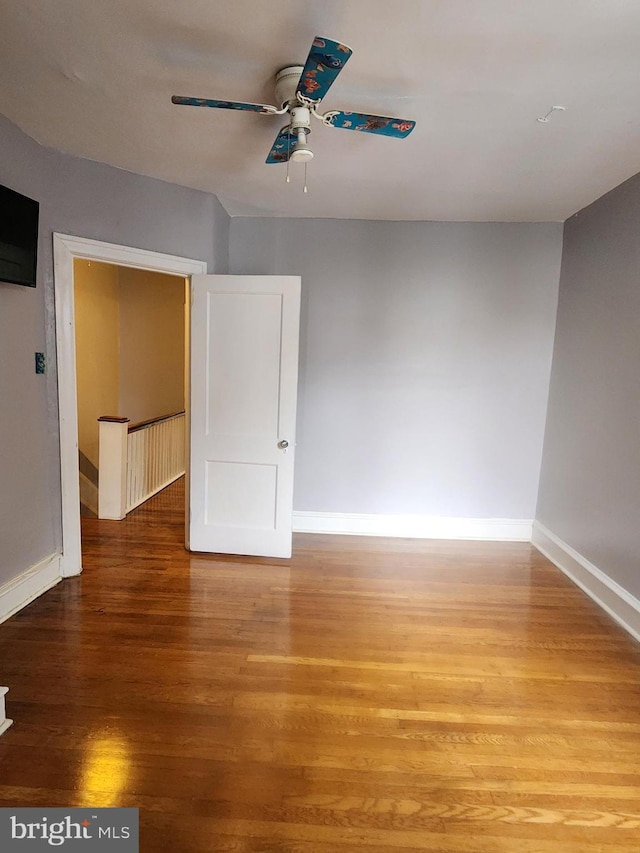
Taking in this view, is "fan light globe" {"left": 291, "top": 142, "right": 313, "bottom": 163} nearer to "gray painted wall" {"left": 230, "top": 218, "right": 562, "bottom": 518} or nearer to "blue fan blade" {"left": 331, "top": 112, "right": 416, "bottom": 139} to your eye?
"blue fan blade" {"left": 331, "top": 112, "right": 416, "bottom": 139}

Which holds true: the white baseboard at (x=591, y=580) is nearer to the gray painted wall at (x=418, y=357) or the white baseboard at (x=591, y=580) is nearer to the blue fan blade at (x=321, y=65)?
the gray painted wall at (x=418, y=357)

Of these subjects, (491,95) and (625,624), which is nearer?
(491,95)

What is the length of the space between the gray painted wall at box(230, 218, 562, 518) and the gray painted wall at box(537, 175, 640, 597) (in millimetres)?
247

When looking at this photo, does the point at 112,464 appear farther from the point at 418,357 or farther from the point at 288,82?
the point at 288,82

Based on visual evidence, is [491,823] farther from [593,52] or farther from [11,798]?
[593,52]

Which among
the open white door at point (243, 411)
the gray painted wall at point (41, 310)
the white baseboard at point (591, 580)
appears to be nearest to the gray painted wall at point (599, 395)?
the white baseboard at point (591, 580)

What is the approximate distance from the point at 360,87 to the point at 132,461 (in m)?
3.73

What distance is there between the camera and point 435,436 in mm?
3861

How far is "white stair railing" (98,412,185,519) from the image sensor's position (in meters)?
4.15

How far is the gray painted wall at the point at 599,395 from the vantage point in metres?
2.74

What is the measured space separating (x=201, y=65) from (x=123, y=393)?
4.96 meters

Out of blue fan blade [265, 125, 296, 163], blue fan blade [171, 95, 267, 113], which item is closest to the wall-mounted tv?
blue fan blade [171, 95, 267, 113]

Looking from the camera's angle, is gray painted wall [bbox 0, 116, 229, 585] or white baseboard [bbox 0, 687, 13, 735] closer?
white baseboard [bbox 0, 687, 13, 735]

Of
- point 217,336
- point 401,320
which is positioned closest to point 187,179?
point 217,336
